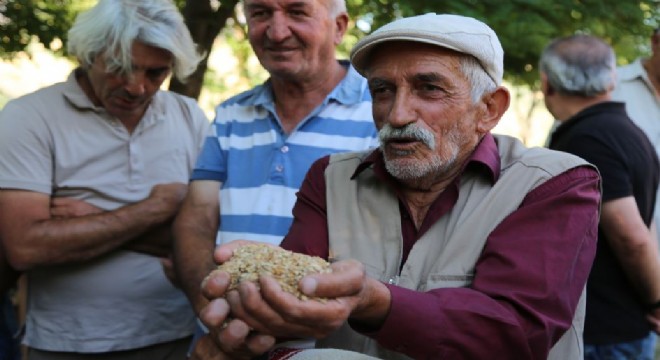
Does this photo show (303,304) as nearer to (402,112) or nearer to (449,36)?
(402,112)

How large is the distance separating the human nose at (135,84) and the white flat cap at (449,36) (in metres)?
1.64

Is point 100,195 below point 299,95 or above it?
below

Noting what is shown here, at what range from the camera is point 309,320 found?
1.78m

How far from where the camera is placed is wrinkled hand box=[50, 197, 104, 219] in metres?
3.59

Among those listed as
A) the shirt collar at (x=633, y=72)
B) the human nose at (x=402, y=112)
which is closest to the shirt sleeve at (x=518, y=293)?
→ the human nose at (x=402, y=112)

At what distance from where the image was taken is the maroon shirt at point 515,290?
1.93m

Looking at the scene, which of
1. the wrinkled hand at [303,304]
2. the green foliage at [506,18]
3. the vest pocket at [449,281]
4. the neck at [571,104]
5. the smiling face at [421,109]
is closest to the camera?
the wrinkled hand at [303,304]

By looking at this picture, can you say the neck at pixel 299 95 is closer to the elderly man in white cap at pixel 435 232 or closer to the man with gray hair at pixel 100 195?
the man with gray hair at pixel 100 195

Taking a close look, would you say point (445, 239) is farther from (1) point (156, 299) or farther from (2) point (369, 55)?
(1) point (156, 299)

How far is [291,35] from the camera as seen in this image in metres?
3.37

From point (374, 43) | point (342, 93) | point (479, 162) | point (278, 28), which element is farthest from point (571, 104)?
point (374, 43)

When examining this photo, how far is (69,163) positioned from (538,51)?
2625 millimetres

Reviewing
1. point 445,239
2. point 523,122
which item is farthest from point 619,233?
point 523,122

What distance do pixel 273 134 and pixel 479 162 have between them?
126cm
